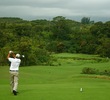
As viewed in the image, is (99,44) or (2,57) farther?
(99,44)

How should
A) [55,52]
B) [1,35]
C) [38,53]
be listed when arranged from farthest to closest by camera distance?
[55,52] < [1,35] < [38,53]

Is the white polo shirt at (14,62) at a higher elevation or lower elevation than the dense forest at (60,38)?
higher

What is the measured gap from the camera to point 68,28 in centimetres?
12531

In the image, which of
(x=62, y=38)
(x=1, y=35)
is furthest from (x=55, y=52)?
(x=1, y=35)

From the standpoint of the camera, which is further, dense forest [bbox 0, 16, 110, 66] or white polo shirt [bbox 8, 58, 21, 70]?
dense forest [bbox 0, 16, 110, 66]

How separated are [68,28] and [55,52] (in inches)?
919

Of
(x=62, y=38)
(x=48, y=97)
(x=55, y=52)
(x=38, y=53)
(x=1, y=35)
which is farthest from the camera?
(x=62, y=38)

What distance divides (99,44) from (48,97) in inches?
3287

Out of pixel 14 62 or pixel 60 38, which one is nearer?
pixel 14 62

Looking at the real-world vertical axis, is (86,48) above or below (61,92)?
below

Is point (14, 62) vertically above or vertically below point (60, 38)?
above

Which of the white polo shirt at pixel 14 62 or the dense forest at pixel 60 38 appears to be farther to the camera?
the dense forest at pixel 60 38

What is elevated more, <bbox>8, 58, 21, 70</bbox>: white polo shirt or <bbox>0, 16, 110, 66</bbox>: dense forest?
<bbox>8, 58, 21, 70</bbox>: white polo shirt

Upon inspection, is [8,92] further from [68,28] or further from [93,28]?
[68,28]
